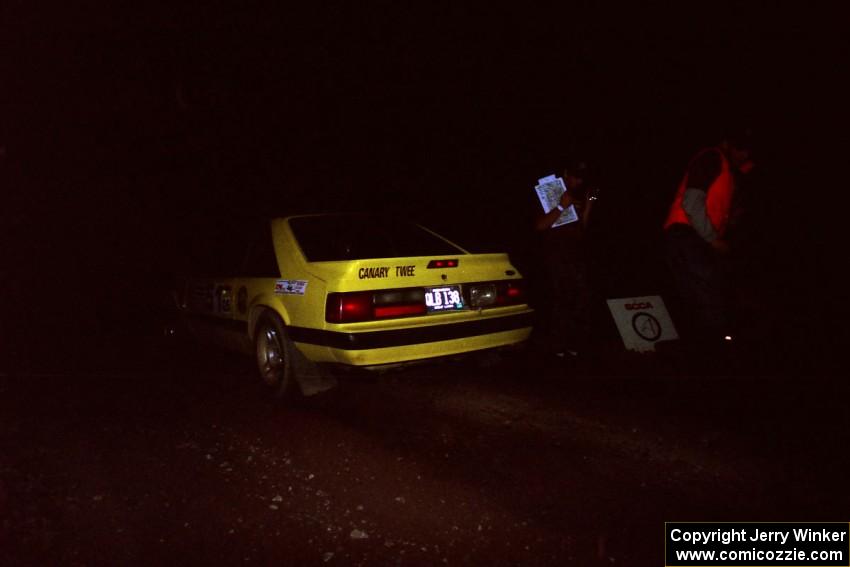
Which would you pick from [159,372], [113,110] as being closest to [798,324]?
[159,372]

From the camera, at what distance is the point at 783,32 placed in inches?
253

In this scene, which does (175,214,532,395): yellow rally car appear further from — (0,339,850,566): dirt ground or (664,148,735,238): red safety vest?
(664,148,735,238): red safety vest

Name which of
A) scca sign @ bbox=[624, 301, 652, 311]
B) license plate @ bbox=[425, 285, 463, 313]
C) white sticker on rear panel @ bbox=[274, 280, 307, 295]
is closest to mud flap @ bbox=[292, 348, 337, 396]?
white sticker on rear panel @ bbox=[274, 280, 307, 295]

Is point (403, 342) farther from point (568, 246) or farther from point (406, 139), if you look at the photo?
point (406, 139)

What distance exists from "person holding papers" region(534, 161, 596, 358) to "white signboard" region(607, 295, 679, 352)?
0.34 metres

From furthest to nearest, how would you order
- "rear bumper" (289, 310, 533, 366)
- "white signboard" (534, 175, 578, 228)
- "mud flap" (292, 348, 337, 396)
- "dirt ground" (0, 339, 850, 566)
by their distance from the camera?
"white signboard" (534, 175, 578, 228) < "mud flap" (292, 348, 337, 396) < "rear bumper" (289, 310, 533, 366) < "dirt ground" (0, 339, 850, 566)

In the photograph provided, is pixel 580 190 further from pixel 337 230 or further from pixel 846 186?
pixel 846 186

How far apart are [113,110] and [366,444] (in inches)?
520

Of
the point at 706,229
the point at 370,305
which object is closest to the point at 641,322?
the point at 706,229

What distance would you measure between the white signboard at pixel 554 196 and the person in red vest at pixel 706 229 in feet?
2.93

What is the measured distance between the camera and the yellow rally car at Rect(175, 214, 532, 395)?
3.53 metres

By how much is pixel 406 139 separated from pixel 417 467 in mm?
8859

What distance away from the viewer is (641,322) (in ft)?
17.4

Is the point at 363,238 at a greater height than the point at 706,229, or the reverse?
the point at 363,238
